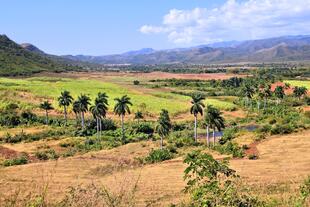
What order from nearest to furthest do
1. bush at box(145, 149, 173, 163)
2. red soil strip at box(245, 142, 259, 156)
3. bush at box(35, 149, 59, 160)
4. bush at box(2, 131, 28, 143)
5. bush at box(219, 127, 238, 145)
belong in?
bush at box(145, 149, 173, 163) < red soil strip at box(245, 142, 259, 156) < bush at box(35, 149, 59, 160) < bush at box(219, 127, 238, 145) < bush at box(2, 131, 28, 143)

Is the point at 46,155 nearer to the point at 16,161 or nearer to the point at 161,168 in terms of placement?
the point at 16,161

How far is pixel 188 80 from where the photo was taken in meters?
184

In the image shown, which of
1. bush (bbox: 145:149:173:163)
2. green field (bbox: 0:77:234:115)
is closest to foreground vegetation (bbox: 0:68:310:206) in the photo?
bush (bbox: 145:149:173:163)

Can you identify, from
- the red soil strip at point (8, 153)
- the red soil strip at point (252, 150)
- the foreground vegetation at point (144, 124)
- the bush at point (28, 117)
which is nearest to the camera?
the red soil strip at point (252, 150)

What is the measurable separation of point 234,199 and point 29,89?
122 m

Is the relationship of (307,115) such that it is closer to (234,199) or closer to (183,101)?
(183,101)

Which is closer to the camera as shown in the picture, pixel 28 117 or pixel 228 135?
pixel 228 135

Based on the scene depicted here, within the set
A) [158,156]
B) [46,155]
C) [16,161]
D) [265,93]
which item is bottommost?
[46,155]

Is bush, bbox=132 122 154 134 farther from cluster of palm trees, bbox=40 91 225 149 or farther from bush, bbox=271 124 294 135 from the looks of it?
bush, bbox=271 124 294 135

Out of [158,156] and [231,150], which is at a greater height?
[158,156]

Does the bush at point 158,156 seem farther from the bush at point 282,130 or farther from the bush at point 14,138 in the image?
the bush at point 14,138

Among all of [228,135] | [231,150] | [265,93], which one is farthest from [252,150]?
[265,93]

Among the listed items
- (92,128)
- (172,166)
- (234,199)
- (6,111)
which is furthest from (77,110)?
(234,199)

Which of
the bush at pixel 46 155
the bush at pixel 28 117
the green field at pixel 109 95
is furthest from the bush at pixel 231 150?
the bush at pixel 28 117
